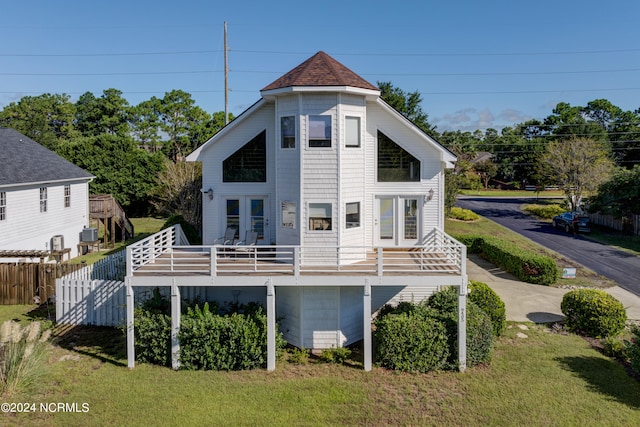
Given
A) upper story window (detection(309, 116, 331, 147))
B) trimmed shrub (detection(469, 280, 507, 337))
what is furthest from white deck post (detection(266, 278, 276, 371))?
trimmed shrub (detection(469, 280, 507, 337))

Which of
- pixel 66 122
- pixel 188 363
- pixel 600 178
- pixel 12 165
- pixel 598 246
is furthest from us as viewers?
pixel 66 122

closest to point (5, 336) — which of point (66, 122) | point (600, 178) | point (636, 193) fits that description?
point (636, 193)

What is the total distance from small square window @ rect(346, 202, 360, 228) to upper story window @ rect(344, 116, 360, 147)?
1890mm

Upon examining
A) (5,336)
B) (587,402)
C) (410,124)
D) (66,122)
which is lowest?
(587,402)

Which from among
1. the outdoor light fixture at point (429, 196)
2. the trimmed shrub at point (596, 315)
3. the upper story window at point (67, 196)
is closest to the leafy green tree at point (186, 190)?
the upper story window at point (67, 196)

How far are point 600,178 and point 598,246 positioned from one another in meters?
14.1

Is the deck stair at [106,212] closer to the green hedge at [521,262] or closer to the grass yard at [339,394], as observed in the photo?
the grass yard at [339,394]

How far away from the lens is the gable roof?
23141 millimetres

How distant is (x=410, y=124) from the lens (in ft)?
51.5

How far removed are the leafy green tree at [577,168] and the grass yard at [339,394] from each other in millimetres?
32340

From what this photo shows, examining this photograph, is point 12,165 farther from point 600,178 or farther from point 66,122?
point 66,122

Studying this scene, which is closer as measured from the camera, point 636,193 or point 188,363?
point 188,363

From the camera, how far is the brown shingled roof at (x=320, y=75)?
44.4 ft

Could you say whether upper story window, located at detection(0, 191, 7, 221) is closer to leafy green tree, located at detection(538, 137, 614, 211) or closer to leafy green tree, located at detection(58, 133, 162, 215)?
Result: leafy green tree, located at detection(58, 133, 162, 215)
